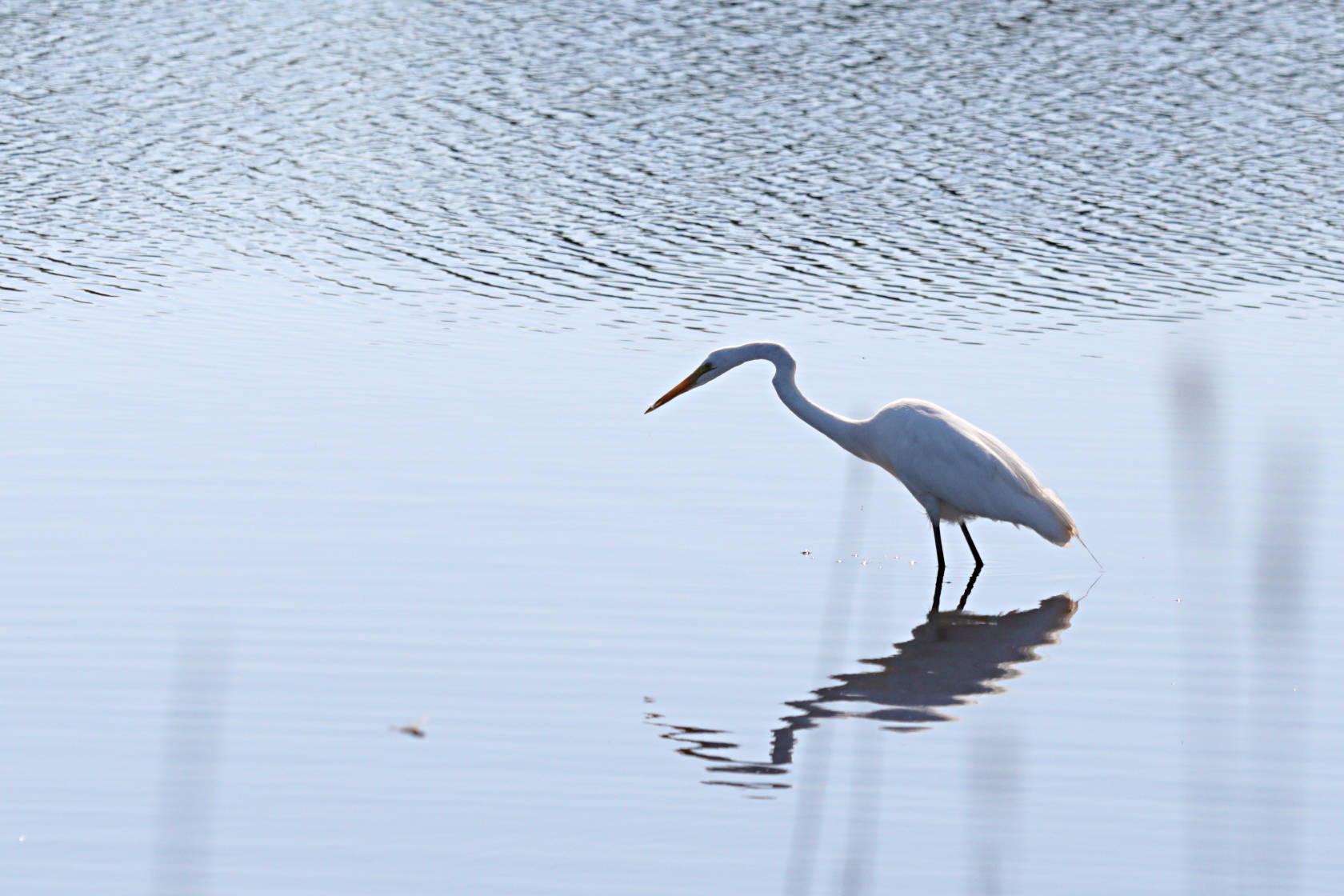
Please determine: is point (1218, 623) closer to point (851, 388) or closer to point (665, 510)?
point (665, 510)

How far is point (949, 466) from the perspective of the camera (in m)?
9.73

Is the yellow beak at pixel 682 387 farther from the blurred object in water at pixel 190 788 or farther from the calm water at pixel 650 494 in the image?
the blurred object in water at pixel 190 788

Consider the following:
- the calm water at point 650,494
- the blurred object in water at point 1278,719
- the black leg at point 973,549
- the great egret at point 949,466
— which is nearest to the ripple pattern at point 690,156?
the calm water at point 650,494

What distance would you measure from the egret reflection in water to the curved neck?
1.31 meters

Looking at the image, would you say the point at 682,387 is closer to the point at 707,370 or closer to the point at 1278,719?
the point at 707,370

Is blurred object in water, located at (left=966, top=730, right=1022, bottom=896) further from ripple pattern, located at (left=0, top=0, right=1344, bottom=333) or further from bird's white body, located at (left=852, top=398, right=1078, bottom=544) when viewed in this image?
ripple pattern, located at (left=0, top=0, right=1344, bottom=333)

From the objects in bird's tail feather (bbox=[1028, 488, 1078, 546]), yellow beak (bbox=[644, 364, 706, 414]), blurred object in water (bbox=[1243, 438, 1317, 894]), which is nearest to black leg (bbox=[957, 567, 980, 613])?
bird's tail feather (bbox=[1028, 488, 1078, 546])

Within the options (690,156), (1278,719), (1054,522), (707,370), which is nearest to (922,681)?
(1278,719)

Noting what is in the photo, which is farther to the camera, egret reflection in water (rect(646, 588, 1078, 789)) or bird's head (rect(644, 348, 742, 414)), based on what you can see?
bird's head (rect(644, 348, 742, 414))

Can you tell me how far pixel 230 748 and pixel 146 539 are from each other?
257 centimetres

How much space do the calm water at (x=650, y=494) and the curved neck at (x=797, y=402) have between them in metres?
0.37

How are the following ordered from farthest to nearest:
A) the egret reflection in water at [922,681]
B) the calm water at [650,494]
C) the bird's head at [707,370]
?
1. the bird's head at [707,370]
2. the egret reflection in water at [922,681]
3. the calm water at [650,494]

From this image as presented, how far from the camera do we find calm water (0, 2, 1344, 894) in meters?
6.29

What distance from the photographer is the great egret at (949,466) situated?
9.55 m
